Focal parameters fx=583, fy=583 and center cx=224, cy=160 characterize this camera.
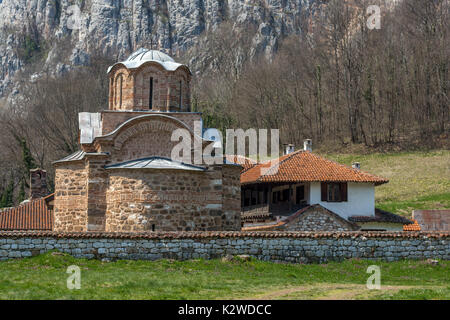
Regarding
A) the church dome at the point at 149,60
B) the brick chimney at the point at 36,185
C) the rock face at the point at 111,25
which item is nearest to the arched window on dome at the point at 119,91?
the church dome at the point at 149,60

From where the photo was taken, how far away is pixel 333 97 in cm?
4562

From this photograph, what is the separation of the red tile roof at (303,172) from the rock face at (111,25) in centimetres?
4905

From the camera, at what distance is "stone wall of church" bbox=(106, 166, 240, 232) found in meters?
18.1

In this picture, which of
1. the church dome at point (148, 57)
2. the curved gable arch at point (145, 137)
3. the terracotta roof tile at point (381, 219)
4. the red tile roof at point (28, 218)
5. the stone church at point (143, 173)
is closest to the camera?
the stone church at point (143, 173)

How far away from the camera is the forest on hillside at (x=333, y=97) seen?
1633 inches

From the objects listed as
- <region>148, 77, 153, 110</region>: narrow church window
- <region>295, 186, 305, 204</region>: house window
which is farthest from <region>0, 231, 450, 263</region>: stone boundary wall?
<region>295, 186, 305, 204</region>: house window

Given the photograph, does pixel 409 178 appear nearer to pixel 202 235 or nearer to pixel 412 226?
pixel 412 226

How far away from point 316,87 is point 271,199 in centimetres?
2137

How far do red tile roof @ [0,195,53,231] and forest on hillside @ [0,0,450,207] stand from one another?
40.3 ft

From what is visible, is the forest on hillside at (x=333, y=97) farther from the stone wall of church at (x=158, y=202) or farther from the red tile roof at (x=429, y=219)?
the stone wall of church at (x=158, y=202)

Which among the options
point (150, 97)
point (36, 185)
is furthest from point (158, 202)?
point (36, 185)

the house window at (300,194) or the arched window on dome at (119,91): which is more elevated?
the arched window on dome at (119,91)

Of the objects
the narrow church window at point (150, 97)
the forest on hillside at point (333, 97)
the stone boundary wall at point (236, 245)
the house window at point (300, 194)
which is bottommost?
the stone boundary wall at point (236, 245)

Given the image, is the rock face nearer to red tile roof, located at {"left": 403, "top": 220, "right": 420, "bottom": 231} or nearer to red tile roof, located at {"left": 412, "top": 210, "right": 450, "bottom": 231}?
red tile roof, located at {"left": 412, "top": 210, "right": 450, "bottom": 231}
